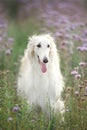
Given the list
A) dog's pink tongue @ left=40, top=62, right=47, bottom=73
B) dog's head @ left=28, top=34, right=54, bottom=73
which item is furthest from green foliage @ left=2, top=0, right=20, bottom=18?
dog's pink tongue @ left=40, top=62, right=47, bottom=73

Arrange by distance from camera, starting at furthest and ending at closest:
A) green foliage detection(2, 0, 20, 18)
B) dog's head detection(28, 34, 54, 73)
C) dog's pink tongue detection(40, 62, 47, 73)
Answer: green foliage detection(2, 0, 20, 18), dog's pink tongue detection(40, 62, 47, 73), dog's head detection(28, 34, 54, 73)

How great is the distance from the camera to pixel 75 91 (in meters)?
6.84

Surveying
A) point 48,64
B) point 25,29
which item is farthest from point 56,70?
point 25,29

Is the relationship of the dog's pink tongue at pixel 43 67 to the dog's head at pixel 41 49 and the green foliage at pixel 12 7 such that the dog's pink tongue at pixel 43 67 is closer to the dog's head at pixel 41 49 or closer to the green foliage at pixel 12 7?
the dog's head at pixel 41 49

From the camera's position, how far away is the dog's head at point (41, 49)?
22.7 ft

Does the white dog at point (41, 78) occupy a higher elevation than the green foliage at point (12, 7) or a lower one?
lower

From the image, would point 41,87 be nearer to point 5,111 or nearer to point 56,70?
point 56,70

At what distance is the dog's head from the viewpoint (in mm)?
6910

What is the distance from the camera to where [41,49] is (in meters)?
6.98

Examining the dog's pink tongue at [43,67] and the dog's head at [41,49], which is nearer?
the dog's head at [41,49]

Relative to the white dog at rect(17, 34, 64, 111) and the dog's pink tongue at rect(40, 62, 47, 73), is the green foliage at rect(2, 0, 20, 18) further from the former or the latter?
the dog's pink tongue at rect(40, 62, 47, 73)

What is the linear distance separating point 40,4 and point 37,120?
467 inches

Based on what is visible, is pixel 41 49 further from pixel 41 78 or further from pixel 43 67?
pixel 41 78

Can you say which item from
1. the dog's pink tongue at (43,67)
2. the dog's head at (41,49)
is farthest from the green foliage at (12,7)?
the dog's pink tongue at (43,67)
